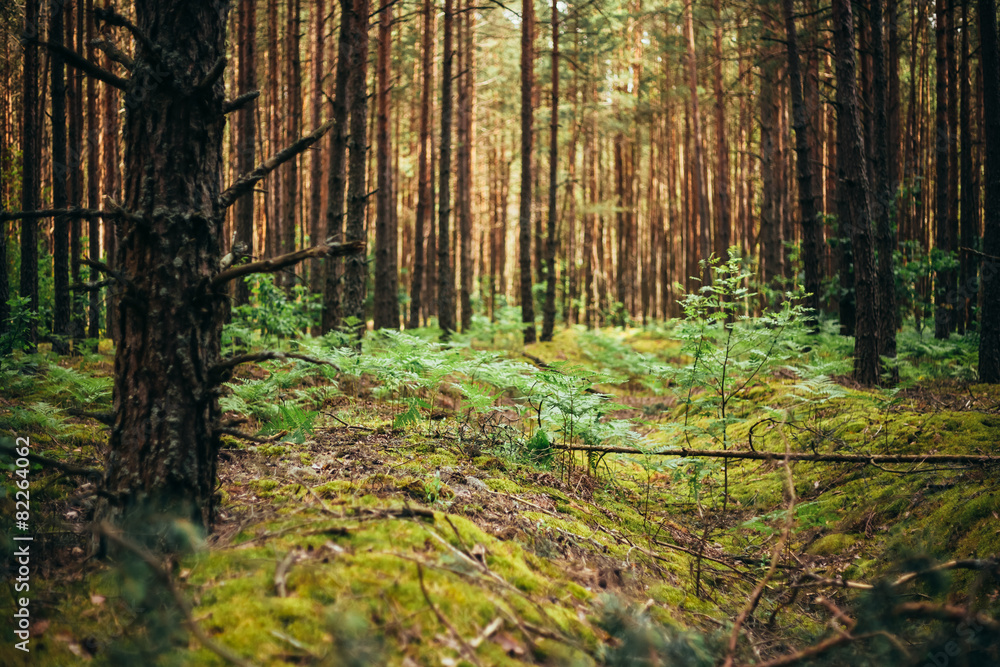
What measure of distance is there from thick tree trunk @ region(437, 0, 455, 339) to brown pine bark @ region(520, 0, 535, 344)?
2126mm

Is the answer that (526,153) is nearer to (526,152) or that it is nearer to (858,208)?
(526,152)

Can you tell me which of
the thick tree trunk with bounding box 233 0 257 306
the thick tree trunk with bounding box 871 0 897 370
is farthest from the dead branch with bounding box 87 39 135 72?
Result: the thick tree trunk with bounding box 871 0 897 370

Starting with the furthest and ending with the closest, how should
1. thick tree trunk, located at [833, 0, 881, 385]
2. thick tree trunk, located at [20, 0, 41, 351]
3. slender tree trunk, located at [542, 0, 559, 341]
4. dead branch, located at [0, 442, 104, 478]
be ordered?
slender tree trunk, located at [542, 0, 559, 341] → thick tree trunk, located at [20, 0, 41, 351] → thick tree trunk, located at [833, 0, 881, 385] → dead branch, located at [0, 442, 104, 478]

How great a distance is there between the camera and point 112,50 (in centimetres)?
276

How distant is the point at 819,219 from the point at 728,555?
40.1ft

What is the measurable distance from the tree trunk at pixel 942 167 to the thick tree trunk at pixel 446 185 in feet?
39.9

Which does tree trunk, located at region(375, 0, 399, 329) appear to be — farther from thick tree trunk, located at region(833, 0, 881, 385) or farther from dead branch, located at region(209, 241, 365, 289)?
dead branch, located at region(209, 241, 365, 289)

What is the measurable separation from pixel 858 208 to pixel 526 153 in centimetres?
976

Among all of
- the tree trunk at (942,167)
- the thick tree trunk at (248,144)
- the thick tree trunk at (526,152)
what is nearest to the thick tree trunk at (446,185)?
the thick tree trunk at (526,152)

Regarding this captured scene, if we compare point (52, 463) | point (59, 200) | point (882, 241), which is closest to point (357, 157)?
point (59, 200)

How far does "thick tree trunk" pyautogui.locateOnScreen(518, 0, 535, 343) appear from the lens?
15602 mm

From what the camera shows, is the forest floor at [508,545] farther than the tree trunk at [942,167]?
No

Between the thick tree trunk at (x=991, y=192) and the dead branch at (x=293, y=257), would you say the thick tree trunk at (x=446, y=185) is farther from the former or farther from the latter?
the dead branch at (x=293, y=257)

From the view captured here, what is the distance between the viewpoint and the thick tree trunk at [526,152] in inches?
614
